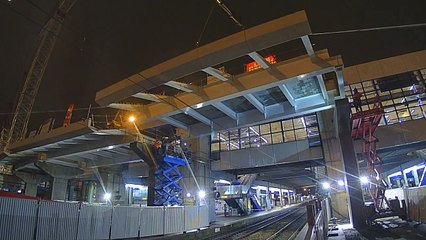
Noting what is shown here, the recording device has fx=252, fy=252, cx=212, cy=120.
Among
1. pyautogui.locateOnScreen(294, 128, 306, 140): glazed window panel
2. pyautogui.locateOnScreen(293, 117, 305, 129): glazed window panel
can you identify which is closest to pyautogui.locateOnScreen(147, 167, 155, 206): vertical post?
pyautogui.locateOnScreen(294, 128, 306, 140): glazed window panel

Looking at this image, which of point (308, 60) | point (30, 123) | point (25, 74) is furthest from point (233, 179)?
point (25, 74)

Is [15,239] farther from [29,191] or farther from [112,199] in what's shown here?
[29,191]

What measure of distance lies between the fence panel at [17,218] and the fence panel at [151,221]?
18.0 ft

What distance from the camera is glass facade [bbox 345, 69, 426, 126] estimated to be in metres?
22.7

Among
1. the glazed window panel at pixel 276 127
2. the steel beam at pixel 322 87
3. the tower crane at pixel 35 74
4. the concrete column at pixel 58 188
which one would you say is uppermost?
the tower crane at pixel 35 74

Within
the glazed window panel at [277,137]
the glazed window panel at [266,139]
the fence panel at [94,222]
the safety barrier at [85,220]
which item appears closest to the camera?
the safety barrier at [85,220]

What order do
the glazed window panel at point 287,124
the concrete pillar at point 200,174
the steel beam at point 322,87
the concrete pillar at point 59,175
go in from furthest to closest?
the concrete pillar at point 59,175 → the glazed window panel at point 287,124 → the concrete pillar at point 200,174 → the steel beam at point 322,87

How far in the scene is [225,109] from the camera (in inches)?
661

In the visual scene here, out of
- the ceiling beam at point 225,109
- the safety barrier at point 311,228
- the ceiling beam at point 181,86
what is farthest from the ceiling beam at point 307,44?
the safety barrier at point 311,228

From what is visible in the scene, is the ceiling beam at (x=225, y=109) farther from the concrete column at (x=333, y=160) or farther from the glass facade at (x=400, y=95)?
the glass facade at (x=400, y=95)

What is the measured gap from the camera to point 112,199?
119 ft

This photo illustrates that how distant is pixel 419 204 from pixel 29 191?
45.4 metres

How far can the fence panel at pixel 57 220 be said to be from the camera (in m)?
10.4

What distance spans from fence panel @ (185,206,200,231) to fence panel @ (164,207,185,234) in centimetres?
42
